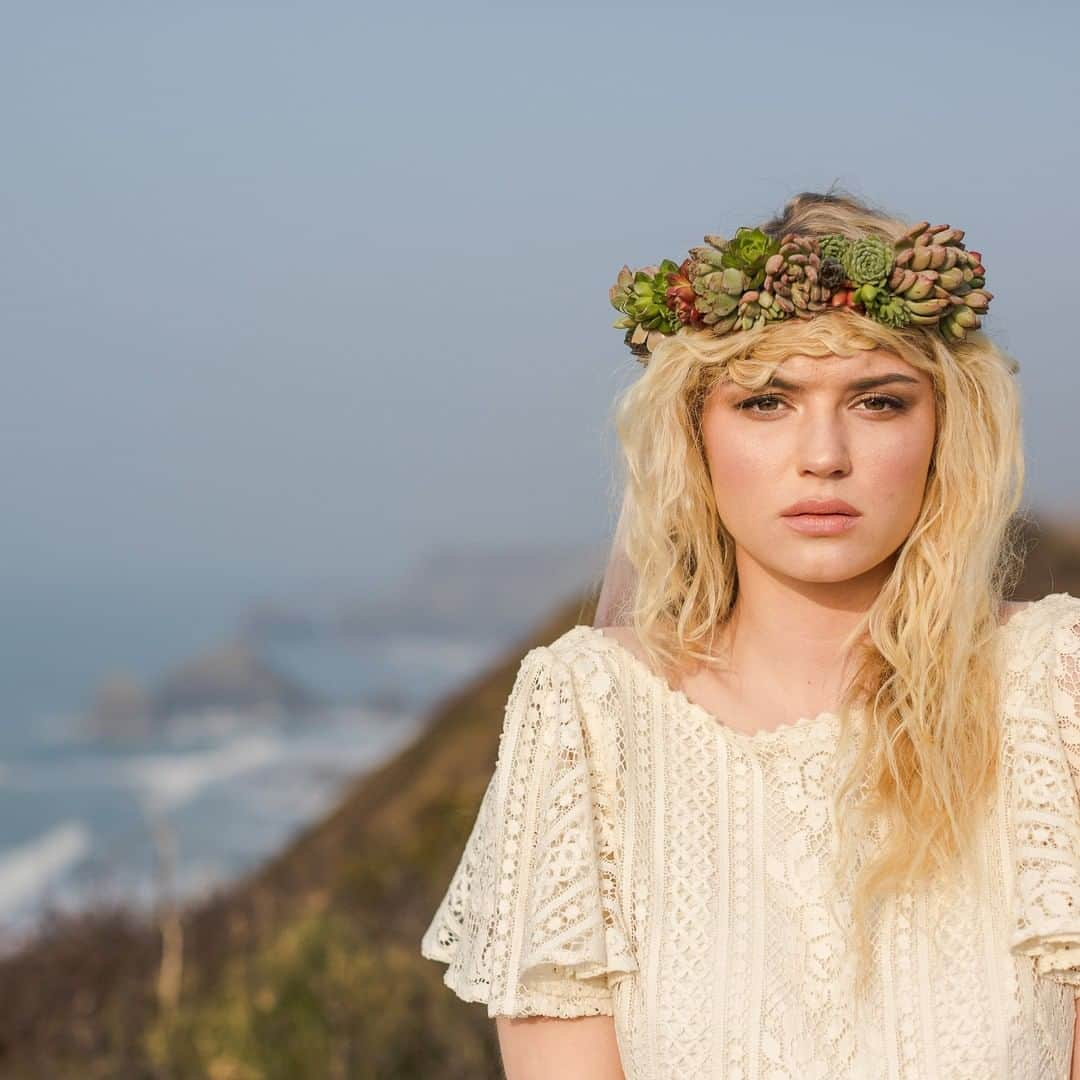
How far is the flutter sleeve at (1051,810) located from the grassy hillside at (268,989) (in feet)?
1.51

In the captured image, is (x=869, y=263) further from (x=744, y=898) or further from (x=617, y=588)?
(x=744, y=898)

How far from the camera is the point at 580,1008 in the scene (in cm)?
280

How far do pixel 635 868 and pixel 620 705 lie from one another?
0.88ft

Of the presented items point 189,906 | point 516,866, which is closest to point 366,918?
point 189,906

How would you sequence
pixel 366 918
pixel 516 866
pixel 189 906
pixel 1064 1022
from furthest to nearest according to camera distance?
pixel 189 906 → pixel 366 918 → pixel 516 866 → pixel 1064 1022

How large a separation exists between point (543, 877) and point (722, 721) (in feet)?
1.29

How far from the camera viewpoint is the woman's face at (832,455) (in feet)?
8.80

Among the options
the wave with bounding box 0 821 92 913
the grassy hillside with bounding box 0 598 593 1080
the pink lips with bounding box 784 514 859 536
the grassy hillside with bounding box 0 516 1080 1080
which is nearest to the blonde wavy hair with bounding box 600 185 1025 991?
the pink lips with bounding box 784 514 859 536

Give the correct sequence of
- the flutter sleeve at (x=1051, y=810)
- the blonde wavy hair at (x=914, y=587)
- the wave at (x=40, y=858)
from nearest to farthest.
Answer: the flutter sleeve at (x=1051, y=810), the blonde wavy hair at (x=914, y=587), the wave at (x=40, y=858)

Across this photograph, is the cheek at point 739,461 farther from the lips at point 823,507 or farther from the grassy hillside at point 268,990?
the grassy hillside at point 268,990

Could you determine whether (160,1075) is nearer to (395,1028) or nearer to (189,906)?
(395,1028)

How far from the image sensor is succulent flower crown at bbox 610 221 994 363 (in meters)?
2.72

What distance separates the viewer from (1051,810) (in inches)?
106

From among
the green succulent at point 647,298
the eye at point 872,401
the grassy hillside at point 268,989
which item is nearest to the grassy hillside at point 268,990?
the grassy hillside at point 268,989
